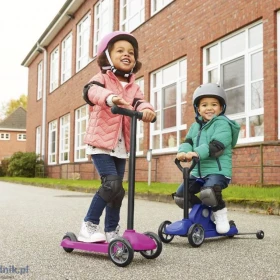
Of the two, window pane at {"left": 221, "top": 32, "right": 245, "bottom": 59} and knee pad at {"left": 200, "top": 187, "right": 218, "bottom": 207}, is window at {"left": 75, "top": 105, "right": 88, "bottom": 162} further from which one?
knee pad at {"left": 200, "top": 187, "right": 218, "bottom": 207}

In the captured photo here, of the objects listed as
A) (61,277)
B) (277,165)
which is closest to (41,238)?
(61,277)

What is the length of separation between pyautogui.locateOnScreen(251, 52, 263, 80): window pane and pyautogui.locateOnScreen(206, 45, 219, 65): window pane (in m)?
1.45

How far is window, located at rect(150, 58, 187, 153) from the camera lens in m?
13.2

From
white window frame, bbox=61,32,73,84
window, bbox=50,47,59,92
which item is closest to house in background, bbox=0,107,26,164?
window, bbox=50,47,59,92

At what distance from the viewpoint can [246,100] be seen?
1035 centimetres

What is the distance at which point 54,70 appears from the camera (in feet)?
89.5

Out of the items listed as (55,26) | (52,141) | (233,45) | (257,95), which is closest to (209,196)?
(257,95)

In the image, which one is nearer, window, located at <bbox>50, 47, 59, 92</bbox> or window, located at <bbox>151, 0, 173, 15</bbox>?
window, located at <bbox>151, 0, 173, 15</bbox>

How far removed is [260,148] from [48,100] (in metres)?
19.2

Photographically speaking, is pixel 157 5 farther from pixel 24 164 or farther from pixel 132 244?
pixel 24 164

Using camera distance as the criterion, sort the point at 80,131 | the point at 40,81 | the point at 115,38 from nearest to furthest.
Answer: the point at 115,38
the point at 80,131
the point at 40,81

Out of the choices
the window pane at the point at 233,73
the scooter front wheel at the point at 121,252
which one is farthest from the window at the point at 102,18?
the scooter front wheel at the point at 121,252

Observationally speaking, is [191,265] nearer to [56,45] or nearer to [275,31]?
[275,31]

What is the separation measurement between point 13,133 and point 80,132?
40398 millimetres
